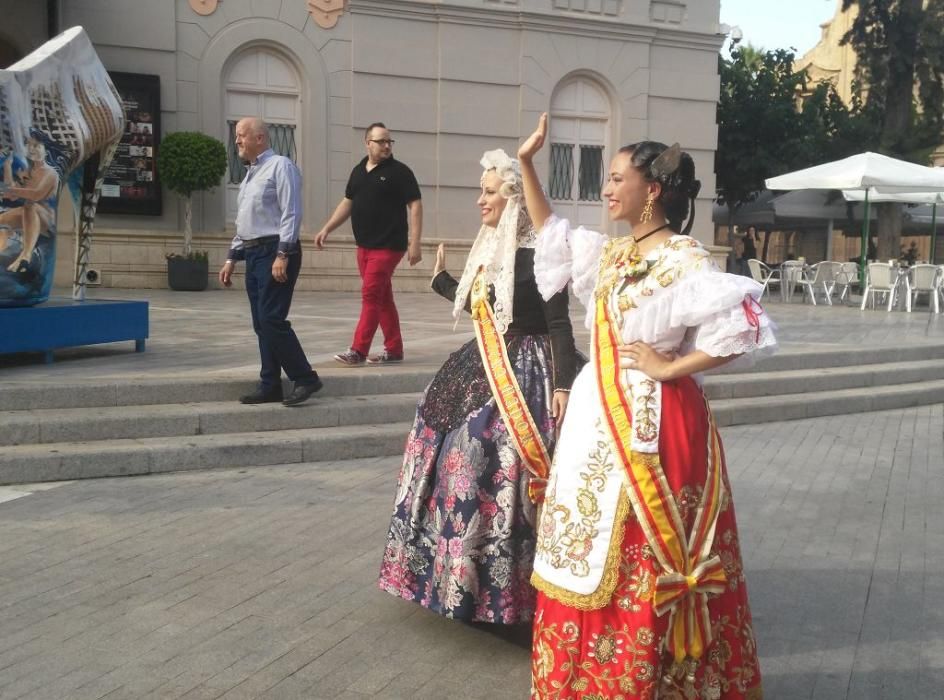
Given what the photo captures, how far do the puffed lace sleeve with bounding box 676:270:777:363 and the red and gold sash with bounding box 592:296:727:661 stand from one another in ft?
0.94

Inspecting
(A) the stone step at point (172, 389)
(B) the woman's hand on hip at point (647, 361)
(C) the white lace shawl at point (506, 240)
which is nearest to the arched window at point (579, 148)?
(A) the stone step at point (172, 389)

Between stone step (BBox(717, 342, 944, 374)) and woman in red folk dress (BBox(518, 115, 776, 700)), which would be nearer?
woman in red folk dress (BBox(518, 115, 776, 700))

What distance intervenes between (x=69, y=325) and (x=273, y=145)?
346 inches

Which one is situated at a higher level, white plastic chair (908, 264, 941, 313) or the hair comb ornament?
the hair comb ornament

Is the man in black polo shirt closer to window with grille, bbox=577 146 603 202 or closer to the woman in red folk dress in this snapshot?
the woman in red folk dress

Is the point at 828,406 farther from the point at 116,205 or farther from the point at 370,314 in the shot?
the point at 116,205

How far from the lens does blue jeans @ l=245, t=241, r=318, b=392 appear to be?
6.75 meters

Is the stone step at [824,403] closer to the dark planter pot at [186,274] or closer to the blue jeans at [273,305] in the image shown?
the blue jeans at [273,305]

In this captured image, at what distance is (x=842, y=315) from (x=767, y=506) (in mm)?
10959

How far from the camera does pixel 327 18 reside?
1656 centimetres

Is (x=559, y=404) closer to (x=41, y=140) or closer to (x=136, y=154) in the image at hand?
(x=41, y=140)

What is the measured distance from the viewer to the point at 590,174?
18.7 meters

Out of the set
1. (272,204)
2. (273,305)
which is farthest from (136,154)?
(273,305)

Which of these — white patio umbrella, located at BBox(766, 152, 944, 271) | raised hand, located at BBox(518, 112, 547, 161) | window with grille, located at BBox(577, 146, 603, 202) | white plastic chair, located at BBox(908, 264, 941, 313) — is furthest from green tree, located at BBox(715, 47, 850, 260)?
raised hand, located at BBox(518, 112, 547, 161)
